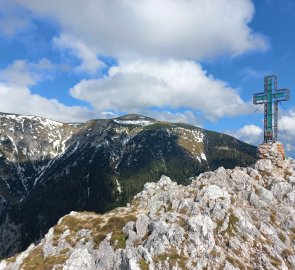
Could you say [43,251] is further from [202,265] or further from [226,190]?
[226,190]

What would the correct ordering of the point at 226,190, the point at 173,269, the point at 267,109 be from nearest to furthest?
the point at 173,269 → the point at 226,190 → the point at 267,109

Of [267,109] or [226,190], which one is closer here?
[226,190]

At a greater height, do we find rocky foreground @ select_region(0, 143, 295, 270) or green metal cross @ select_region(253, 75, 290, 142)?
green metal cross @ select_region(253, 75, 290, 142)

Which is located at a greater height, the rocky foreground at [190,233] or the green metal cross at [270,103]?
the green metal cross at [270,103]

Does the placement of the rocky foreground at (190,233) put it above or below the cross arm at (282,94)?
below

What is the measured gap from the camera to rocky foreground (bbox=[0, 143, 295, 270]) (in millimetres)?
78062

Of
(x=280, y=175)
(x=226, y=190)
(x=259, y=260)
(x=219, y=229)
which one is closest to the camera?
(x=259, y=260)

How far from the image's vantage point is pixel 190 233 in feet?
268

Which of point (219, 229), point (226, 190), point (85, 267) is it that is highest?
point (226, 190)

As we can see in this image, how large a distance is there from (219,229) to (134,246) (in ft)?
65.4

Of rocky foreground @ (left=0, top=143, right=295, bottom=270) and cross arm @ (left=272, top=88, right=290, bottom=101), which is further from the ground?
cross arm @ (left=272, top=88, right=290, bottom=101)

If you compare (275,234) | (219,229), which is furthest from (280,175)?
(219,229)

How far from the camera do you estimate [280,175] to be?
116 metres

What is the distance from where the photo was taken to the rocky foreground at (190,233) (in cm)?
7806
